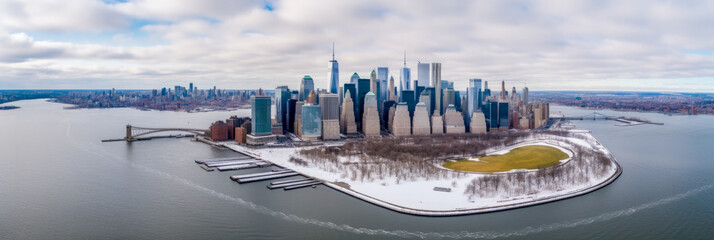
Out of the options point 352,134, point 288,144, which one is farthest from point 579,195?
point 352,134

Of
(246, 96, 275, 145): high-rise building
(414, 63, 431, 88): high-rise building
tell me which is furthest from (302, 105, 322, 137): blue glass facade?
(414, 63, 431, 88): high-rise building

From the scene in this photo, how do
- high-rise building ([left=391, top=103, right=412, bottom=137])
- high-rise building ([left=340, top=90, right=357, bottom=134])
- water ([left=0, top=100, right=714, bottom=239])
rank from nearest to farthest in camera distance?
water ([left=0, top=100, right=714, bottom=239]) → high-rise building ([left=340, top=90, right=357, bottom=134]) → high-rise building ([left=391, top=103, right=412, bottom=137])

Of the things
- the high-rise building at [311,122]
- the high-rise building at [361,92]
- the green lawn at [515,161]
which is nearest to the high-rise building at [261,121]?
the high-rise building at [311,122]

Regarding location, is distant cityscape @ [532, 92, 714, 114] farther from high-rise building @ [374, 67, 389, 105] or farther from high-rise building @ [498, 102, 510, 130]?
high-rise building @ [374, 67, 389, 105]

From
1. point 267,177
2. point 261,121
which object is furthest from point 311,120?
point 267,177

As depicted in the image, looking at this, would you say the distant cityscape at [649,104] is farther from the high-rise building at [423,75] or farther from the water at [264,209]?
the water at [264,209]

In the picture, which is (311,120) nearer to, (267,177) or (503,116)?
(267,177)
